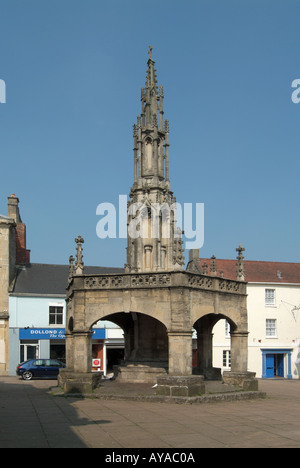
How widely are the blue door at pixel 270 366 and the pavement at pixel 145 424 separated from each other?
2444 cm

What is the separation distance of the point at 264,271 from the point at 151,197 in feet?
88.5

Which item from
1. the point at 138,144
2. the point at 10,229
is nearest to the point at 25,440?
the point at 138,144

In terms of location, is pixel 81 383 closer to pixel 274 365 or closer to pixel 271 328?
pixel 271 328

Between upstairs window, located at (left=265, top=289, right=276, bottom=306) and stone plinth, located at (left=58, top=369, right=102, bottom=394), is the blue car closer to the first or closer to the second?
stone plinth, located at (left=58, top=369, right=102, bottom=394)

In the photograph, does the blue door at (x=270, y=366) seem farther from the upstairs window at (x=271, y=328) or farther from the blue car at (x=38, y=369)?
the blue car at (x=38, y=369)

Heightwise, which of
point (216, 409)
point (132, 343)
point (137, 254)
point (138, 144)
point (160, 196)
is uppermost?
point (138, 144)

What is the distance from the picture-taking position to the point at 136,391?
60.8 ft

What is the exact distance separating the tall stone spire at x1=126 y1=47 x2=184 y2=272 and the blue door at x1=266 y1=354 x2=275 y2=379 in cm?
2476

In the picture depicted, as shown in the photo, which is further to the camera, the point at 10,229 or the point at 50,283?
the point at 50,283

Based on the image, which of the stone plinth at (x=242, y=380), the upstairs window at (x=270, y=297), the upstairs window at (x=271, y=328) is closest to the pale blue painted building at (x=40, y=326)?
the upstairs window at (x=271, y=328)

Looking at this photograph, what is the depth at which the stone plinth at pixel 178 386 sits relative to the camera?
1752 cm

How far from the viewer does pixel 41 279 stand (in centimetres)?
4172

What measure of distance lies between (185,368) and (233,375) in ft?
11.9
